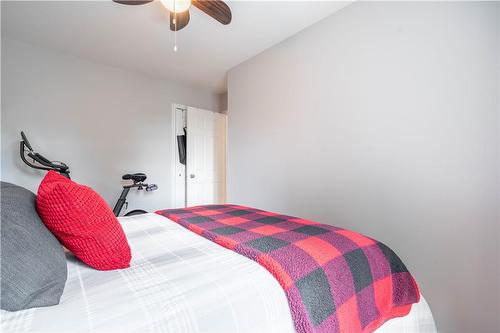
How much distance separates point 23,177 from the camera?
2.53 m

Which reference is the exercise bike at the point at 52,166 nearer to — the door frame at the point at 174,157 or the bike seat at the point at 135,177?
the bike seat at the point at 135,177

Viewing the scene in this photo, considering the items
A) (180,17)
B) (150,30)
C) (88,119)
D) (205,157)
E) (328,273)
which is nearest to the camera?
(328,273)

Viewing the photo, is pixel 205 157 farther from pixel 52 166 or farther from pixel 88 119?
pixel 52 166

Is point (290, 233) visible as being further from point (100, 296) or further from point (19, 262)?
point (19, 262)

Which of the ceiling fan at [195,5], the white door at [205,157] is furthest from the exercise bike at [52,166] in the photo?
the ceiling fan at [195,5]

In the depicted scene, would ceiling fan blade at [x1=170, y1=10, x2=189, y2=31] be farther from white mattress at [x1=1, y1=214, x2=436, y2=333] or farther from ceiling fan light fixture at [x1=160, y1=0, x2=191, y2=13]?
white mattress at [x1=1, y1=214, x2=436, y2=333]

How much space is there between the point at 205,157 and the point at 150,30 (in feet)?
6.65

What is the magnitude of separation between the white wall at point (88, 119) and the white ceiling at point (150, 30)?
0.80 ft

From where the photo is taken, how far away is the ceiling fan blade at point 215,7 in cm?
154

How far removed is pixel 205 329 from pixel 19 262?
19.8 inches

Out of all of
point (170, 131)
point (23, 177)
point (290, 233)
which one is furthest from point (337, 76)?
point (23, 177)

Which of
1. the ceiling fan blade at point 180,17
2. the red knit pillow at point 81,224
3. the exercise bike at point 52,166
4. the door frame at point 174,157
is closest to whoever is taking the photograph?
the red knit pillow at point 81,224

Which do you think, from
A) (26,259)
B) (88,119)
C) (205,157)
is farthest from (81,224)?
(205,157)

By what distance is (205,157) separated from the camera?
3854mm
